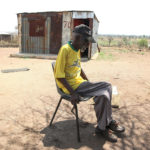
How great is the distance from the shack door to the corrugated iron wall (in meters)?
0.28

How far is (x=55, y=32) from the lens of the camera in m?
11.6

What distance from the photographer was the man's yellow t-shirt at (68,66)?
2.34 metres

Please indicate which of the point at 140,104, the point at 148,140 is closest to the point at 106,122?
the point at 148,140

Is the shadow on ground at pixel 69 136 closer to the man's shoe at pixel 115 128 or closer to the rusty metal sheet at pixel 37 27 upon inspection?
the man's shoe at pixel 115 128

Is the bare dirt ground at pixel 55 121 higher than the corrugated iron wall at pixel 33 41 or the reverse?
the reverse

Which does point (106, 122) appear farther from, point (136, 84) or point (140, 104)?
point (136, 84)

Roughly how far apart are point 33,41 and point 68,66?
10327mm

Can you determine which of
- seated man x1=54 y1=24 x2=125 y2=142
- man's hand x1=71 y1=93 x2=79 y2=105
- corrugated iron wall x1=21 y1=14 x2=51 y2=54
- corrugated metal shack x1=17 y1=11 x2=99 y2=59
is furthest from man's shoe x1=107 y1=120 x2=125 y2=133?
corrugated iron wall x1=21 y1=14 x2=51 y2=54

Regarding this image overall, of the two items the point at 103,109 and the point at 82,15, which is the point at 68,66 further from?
the point at 82,15

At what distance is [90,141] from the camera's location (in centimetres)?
245

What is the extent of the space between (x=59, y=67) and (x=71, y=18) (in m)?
9.22

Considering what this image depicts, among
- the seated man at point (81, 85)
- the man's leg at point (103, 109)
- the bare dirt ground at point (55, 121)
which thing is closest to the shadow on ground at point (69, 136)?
the bare dirt ground at point (55, 121)

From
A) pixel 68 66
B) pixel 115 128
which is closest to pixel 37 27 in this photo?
pixel 68 66

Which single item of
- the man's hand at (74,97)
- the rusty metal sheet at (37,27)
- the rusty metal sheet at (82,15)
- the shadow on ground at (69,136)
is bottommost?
the shadow on ground at (69,136)
